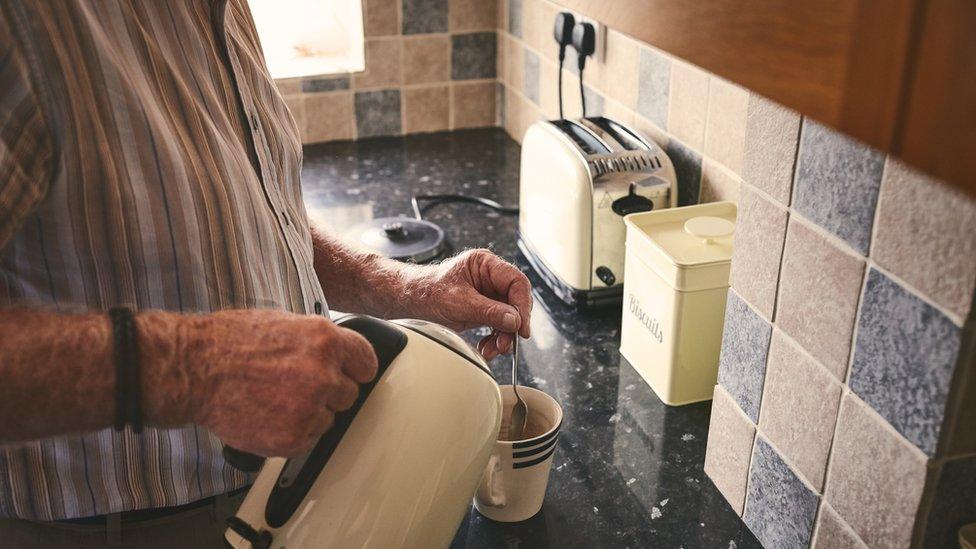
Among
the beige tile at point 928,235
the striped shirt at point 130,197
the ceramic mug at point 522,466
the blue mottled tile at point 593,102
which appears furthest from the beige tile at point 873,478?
the blue mottled tile at point 593,102

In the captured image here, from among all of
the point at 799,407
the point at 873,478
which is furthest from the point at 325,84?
the point at 873,478

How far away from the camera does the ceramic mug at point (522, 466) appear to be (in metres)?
0.90

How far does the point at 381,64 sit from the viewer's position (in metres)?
2.17

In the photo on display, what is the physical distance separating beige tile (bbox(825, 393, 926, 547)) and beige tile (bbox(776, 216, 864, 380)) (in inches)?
1.9

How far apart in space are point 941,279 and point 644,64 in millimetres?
993

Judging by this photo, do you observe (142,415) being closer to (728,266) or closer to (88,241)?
(88,241)

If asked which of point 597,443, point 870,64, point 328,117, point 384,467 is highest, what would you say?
point 870,64

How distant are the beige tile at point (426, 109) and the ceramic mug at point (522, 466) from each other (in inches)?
54.6

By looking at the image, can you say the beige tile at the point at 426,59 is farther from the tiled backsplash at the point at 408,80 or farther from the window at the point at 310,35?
the window at the point at 310,35

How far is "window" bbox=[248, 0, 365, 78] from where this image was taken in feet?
7.13

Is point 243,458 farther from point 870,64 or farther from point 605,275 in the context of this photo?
point 605,275

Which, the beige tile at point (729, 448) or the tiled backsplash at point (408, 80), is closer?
the beige tile at point (729, 448)

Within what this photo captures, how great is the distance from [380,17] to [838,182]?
1.59 m

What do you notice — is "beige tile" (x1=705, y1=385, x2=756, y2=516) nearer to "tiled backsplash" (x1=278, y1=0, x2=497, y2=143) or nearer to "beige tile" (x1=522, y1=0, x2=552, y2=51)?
"beige tile" (x1=522, y1=0, x2=552, y2=51)
